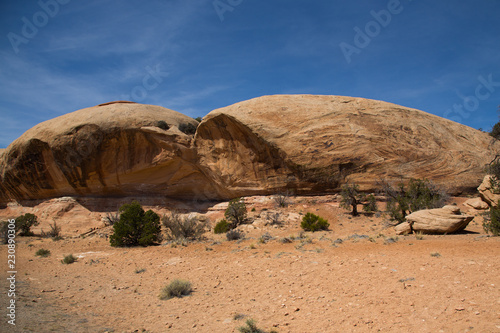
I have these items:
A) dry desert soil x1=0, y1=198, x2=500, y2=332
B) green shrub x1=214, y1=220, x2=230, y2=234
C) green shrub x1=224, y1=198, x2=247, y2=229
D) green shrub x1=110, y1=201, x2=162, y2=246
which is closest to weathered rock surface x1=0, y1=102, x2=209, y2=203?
green shrub x1=224, y1=198, x2=247, y2=229

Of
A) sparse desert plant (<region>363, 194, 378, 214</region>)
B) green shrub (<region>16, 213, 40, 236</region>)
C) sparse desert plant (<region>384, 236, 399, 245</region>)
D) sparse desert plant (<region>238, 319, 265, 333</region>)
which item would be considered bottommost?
sparse desert plant (<region>238, 319, 265, 333</region>)

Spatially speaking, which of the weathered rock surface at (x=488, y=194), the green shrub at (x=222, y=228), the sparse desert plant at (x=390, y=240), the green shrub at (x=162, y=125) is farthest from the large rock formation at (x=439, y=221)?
the green shrub at (x=162, y=125)

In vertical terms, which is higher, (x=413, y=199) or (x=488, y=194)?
(x=413, y=199)

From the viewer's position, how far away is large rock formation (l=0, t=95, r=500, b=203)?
1639 cm

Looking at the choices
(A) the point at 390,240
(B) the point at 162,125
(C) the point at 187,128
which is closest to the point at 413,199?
(A) the point at 390,240

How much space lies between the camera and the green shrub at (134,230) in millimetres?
12945

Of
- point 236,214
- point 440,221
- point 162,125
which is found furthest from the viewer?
point 162,125

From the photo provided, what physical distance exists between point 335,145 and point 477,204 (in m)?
7.23

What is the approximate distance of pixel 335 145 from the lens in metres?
16.6

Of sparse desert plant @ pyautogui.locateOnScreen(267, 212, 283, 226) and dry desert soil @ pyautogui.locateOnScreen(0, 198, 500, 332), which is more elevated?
sparse desert plant @ pyautogui.locateOnScreen(267, 212, 283, 226)

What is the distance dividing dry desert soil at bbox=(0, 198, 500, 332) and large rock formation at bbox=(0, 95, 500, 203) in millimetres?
7533

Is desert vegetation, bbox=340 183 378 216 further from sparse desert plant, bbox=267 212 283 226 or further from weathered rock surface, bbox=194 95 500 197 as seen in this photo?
sparse desert plant, bbox=267 212 283 226

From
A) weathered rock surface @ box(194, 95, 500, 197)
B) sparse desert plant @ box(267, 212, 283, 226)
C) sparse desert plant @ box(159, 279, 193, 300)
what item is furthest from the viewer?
weathered rock surface @ box(194, 95, 500, 197)

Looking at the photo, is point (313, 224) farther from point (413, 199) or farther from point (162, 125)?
point (162, 125)
